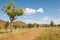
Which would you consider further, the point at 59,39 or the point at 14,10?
the point at 14,10

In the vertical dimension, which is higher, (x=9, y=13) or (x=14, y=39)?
(x=9, y=13)

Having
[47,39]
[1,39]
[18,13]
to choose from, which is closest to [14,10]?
[18,13]

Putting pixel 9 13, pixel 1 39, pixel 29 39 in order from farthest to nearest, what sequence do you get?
pixel 9 13 → pixel 1 39 → pixel 29 39

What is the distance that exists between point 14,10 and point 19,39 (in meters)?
21.3

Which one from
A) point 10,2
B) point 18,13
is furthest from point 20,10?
point 10,2

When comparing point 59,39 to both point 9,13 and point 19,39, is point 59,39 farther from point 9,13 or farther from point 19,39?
point 9,13

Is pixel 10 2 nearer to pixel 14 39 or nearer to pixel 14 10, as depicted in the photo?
pixel 14 10

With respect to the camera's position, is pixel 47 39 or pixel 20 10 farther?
pixel 20 10

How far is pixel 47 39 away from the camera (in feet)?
100

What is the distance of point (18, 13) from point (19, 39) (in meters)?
20.8

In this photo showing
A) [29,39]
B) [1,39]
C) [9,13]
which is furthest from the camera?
[9,13]

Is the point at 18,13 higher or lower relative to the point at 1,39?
higher

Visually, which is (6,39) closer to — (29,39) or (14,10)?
(29,39)

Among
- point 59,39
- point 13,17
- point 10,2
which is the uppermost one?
point 10,2
